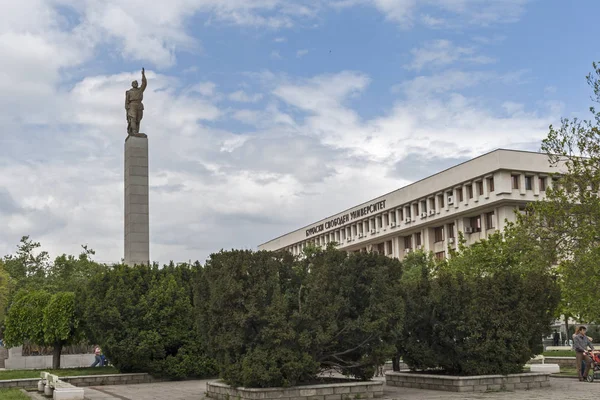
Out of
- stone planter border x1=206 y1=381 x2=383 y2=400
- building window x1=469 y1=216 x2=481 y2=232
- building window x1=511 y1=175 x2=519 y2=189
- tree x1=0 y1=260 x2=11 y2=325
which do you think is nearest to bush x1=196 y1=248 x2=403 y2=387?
stone planter border x1=206 y1=381 x2=383 y2=400

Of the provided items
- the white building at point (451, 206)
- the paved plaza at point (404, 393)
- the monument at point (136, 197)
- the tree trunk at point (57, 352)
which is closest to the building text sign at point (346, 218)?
the white building at point (451, 206)

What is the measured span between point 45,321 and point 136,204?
5570mm

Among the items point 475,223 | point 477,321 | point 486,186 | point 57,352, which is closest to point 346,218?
point 475,223

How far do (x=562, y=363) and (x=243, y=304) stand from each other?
1603 cm

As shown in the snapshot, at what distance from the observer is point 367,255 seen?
17.5 metres

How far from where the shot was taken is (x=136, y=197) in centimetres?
2858

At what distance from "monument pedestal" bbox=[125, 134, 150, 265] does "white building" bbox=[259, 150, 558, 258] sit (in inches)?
698

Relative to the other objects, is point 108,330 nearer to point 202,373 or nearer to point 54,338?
point 202,373

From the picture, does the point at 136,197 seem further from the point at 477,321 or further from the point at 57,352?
the point at 477,321

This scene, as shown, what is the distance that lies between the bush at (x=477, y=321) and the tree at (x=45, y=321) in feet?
44.1

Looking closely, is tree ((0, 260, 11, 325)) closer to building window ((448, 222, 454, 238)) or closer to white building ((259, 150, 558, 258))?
white building ((259, 150, 558, 258))

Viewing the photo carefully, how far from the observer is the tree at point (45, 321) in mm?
26500

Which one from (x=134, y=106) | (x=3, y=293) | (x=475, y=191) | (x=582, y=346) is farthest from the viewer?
(x=475, y=191)

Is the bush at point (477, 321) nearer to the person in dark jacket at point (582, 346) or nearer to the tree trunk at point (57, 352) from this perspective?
the person in dark jacket at point (582, 346)
